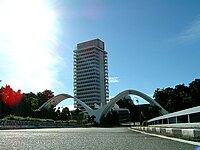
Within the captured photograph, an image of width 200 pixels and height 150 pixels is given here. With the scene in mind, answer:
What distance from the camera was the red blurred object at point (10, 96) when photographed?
84956 mm

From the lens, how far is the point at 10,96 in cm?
8725

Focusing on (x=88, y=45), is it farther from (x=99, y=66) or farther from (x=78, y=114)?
(x=78, y=114)

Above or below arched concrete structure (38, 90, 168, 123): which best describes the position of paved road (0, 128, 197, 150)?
below

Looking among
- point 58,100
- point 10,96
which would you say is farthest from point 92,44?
point 10,96

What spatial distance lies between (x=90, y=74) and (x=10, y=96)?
9666 cm

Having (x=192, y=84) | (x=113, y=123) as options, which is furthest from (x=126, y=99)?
(x=192, y=84)

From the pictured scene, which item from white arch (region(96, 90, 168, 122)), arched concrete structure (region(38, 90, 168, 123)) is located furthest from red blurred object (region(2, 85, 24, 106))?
white arch (region(96, 90, 168, 122))

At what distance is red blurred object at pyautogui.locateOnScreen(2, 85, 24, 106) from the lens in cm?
8496

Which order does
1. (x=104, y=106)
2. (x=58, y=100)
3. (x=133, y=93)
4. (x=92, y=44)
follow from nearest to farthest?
1. (x=133, y=93)
2. (x=104, y=106)
3. (x=58, y=100)
4. (x=92, y=44)

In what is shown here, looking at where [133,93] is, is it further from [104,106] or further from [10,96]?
[10,96]

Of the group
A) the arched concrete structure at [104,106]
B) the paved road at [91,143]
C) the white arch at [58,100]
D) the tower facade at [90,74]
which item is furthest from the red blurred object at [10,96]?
the tower facade at [90,74]

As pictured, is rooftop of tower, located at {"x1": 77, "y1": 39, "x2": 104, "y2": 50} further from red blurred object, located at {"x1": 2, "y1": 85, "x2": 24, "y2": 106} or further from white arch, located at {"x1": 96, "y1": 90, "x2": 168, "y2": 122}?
red blurred object, located at {"x1": 2, "y1": 85, "x2": 24, "y2": 106}

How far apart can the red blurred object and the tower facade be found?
88862mm

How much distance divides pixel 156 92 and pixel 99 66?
297ft
